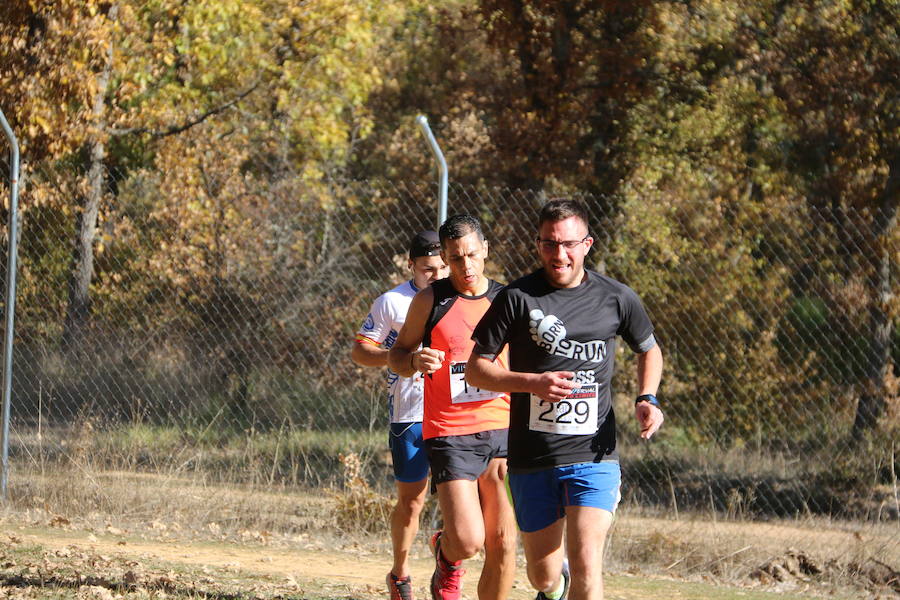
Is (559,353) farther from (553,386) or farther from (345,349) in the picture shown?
(345,349)

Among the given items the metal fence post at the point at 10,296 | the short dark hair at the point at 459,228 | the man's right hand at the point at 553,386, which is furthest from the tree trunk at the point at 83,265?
the man's right hand at the point at 553,386

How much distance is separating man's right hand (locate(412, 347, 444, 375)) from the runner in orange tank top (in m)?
0.14

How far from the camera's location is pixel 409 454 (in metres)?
5.83

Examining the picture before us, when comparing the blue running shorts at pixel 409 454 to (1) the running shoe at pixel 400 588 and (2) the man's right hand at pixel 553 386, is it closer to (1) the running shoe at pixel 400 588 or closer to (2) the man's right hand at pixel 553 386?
(1) the running shoe at pixel 400 588

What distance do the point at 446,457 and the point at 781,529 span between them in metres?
4.29

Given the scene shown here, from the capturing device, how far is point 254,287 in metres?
11.2

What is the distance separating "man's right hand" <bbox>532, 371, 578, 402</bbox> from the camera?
4.25m

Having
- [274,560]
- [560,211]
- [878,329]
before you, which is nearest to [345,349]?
[274,560]

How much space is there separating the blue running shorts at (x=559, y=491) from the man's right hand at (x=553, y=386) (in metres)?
0.35

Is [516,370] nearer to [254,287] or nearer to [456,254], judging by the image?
[456,254]

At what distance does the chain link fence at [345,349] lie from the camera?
915 cm

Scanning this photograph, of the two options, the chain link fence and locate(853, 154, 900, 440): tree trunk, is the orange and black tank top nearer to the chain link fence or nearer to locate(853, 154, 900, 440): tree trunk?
the chain link fence

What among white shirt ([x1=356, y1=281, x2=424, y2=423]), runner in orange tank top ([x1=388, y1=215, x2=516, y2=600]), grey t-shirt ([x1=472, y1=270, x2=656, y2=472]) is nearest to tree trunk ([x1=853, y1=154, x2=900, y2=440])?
white shirt ([x1=356, y1=281, x2=424, y2=423])

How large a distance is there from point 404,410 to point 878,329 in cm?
506
